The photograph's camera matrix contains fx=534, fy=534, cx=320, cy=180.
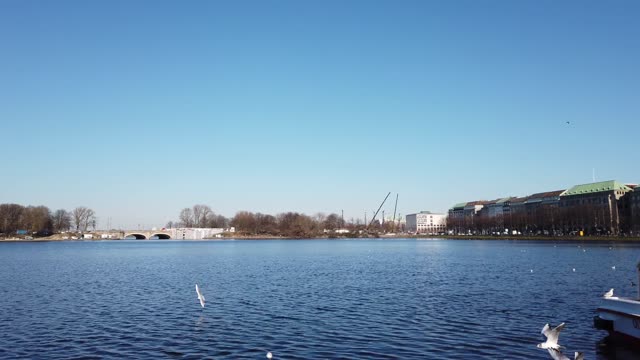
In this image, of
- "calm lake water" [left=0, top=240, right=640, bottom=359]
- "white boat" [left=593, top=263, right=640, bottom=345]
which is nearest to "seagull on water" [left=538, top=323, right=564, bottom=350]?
"calm lake water" [left=0, top=240, right=640, bottom=359]

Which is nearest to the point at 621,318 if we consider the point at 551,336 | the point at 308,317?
the point at 551,336

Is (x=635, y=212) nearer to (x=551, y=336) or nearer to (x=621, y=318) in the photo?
(x=621, y=318)

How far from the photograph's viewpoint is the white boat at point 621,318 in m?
22.5

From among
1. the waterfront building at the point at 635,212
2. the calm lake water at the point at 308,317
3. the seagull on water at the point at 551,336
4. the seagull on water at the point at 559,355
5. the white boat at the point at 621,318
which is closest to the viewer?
the seagull on water at the point at 559,355

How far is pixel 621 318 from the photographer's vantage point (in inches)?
920

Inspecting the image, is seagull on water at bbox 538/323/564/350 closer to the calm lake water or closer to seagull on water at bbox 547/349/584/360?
seagull on water at bbox 547/349/584/360

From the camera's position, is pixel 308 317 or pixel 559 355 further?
pixel 308 317

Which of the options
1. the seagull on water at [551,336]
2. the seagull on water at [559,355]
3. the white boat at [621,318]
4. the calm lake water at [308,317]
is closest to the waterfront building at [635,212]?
the calm lake water at [308,317]

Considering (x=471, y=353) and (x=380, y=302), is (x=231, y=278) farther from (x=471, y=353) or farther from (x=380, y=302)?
(x=471, y=353)

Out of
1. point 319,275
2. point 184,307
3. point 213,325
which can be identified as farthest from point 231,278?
point 213,325

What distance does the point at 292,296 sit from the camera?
40.0 meters

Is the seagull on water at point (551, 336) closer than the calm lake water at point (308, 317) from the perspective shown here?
Yes

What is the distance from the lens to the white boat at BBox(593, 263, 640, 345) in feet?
73.8

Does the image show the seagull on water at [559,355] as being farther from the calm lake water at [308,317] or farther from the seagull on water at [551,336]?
the calm lake water at [308,317]
